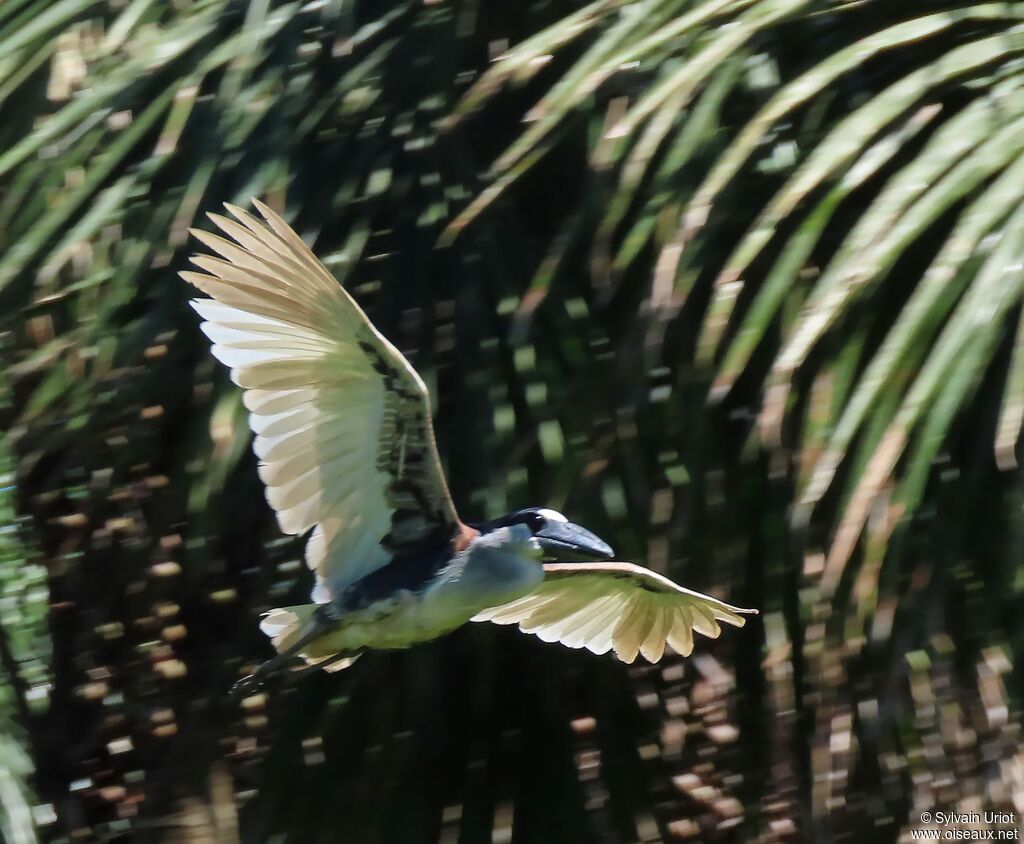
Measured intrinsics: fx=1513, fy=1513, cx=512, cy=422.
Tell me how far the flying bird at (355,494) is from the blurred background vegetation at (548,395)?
0.41 ft

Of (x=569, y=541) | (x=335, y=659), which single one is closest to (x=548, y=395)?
(x=569, y=541)

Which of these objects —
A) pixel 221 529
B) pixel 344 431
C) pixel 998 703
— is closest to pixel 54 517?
pixel 221 529

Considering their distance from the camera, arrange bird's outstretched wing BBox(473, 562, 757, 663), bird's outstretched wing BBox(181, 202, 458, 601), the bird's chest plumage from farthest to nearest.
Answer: bird's outstretched wing BBox(473, 562, 757, 663) → the bird's chest plumage → bird's outstretched wing BBox(181, 202, 458, 601)

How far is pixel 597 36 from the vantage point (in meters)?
2.37

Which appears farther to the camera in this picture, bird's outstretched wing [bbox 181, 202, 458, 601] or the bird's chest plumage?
the bird's chest plumage

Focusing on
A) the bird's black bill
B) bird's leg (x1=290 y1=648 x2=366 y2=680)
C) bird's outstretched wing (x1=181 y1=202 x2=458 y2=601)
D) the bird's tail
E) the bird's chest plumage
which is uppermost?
bird's outstretched wing (x1=181 y1=202 x2=458 y2=601)

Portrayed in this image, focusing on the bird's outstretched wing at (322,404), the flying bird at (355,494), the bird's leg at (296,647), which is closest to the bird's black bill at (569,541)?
the flying bird at (355,494)

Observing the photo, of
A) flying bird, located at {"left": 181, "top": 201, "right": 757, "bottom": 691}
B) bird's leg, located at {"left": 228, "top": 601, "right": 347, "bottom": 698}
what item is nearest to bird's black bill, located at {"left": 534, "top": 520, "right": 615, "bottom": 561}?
flying bird, located at {"left": 181, "top": 201, "right": 757, "bottom": 691}

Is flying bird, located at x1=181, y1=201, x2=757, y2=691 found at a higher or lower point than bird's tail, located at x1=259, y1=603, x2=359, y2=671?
higher

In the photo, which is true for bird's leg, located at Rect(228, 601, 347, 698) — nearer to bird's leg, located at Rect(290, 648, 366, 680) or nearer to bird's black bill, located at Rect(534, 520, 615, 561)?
bird's leg, located at Rect(290, 648, 366, 680)

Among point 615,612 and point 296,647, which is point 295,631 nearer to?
point 296,647

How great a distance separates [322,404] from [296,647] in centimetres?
35

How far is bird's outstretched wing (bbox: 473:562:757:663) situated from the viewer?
7.34ft

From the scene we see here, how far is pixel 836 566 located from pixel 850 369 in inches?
11.8
